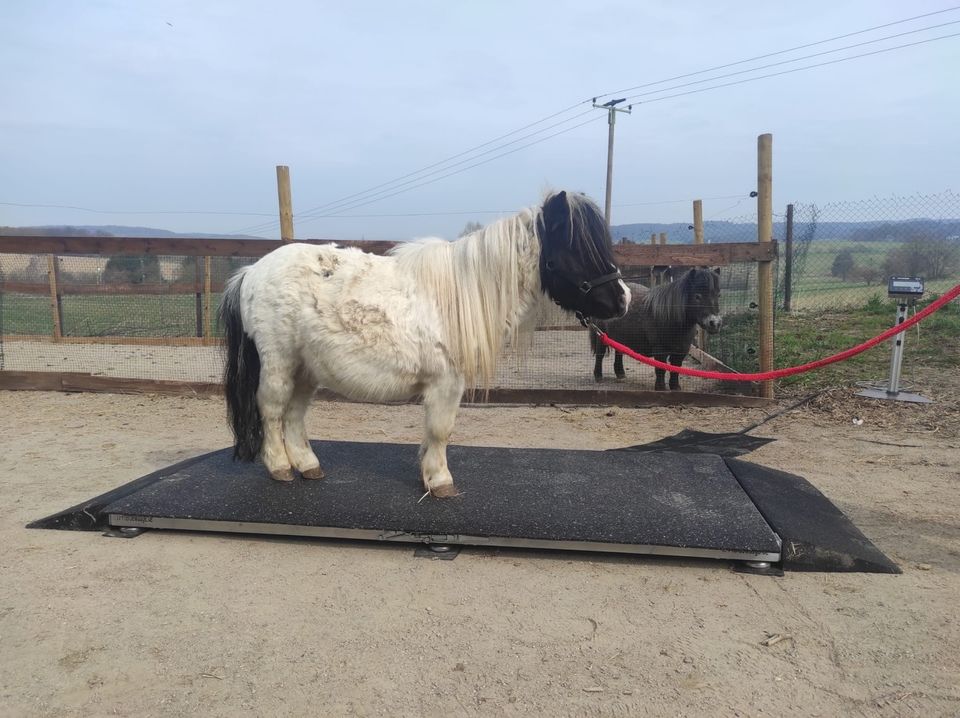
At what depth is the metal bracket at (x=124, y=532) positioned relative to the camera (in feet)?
10.4

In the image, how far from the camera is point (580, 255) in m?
2.96

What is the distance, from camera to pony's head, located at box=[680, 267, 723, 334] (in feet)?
21.6

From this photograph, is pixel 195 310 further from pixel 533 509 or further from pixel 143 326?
pixel 533 509

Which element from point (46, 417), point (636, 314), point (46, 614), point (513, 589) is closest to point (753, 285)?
point (636, 314)

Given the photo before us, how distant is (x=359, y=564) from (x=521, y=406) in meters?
3.80

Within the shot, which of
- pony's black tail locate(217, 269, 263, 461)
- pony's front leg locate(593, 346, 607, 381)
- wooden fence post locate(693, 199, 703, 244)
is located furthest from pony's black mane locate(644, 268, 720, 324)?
pony's black tail locate(217, 269, 263, 461)

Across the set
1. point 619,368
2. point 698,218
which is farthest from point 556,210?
point 698,218

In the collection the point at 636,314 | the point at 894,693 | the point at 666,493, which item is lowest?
the point at 894,693

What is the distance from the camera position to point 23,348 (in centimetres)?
845

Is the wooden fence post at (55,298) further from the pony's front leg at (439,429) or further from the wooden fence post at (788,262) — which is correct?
the wooden fence post at (788,262)

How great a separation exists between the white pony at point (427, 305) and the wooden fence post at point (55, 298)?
23.7 feet

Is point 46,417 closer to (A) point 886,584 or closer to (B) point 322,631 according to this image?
(B) point 322,631

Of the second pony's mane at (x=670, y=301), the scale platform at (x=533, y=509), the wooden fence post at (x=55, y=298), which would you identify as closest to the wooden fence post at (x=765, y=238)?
the second pony's mane at (x=670, y=301)

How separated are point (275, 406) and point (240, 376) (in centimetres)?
27
